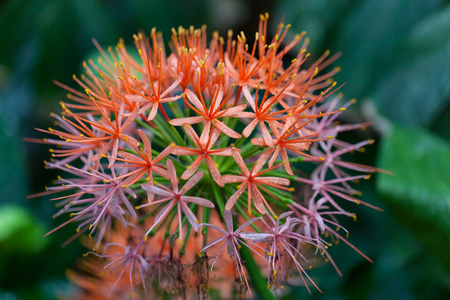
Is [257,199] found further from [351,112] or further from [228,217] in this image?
[351,112]

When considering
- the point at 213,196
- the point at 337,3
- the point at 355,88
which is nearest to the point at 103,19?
the point at 337,3

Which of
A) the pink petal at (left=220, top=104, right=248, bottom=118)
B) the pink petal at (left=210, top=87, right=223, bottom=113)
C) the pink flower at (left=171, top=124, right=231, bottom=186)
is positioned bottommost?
the pink flower at (left=171, top=124, right=231, bottom=186)

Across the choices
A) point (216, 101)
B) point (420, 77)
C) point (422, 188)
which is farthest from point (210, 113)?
point (420, 77)

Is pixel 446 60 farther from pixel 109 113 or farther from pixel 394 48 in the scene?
pixel 109 113

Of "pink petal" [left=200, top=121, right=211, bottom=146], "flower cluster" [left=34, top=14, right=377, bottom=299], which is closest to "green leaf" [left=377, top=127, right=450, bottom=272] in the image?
"flower cluster" [left=34, top=14, right=377, bottom=299]

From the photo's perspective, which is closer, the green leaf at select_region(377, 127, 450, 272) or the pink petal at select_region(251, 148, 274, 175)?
the pink petal at select_region(251, 148, 274, 175)

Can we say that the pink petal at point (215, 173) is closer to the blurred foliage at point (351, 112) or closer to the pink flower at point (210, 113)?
the pink flower at point (210, 113)

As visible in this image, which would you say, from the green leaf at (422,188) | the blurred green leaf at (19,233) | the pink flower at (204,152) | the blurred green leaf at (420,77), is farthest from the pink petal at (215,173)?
the blurred green leaf at (19,233)

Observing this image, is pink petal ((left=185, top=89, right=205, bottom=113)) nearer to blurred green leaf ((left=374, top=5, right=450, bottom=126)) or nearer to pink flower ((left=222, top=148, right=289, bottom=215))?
pink flower ((left=222, top=148, right=289, bottom=215))
